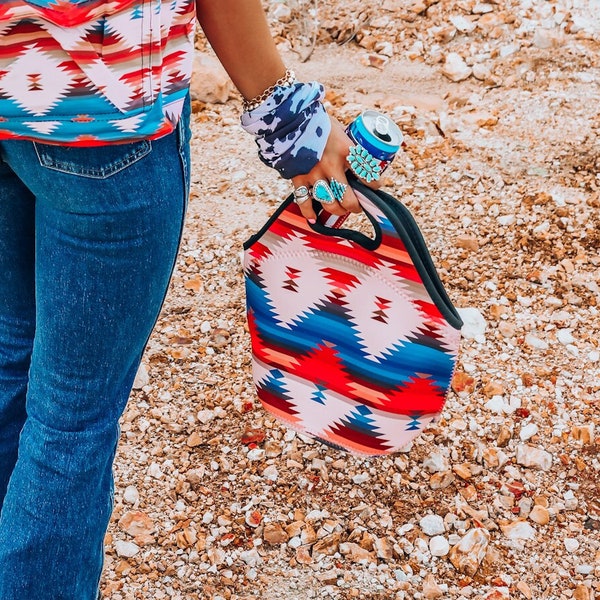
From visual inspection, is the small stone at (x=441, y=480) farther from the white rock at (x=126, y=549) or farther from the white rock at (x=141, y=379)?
the white rock at (x=141, y=379)

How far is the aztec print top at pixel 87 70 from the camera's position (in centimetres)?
83

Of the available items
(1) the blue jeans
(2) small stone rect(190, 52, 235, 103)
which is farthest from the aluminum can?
(2) small stone rect(190, 52, 235, 103)

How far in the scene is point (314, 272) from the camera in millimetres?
1426

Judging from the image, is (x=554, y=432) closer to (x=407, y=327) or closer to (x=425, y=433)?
(x=425, y=433)

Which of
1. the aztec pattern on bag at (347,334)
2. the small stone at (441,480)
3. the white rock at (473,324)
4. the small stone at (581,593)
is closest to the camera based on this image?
the aztec pattern on bag at (347,334)

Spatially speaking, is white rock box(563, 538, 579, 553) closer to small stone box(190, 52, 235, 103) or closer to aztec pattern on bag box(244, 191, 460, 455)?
aztec pattern on bag box(244, 191, 460, 455)

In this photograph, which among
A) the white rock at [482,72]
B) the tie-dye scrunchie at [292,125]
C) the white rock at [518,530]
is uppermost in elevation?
the tie-dye scrunchie at [292,125]

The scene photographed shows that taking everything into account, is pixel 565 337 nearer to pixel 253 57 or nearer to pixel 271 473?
pixel 271 473

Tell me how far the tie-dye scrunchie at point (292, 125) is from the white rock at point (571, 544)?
3.55 feet

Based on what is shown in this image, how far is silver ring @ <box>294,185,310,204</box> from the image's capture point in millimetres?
1230

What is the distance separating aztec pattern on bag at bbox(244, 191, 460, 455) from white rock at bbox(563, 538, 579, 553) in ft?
1.65

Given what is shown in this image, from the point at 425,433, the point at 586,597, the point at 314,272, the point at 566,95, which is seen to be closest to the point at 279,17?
the point at 566,95

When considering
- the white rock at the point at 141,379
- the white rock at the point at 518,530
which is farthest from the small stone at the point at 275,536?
the white rock at the point at 141,379

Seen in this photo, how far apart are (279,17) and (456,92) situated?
A: 102cm
